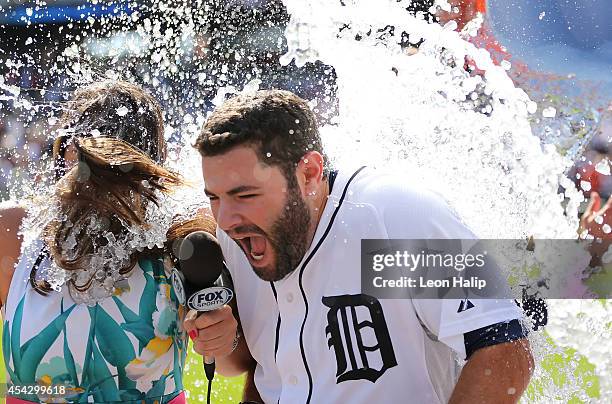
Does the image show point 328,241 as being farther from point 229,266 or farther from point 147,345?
point 147,345

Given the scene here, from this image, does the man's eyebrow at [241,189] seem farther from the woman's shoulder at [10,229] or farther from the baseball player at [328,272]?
the woman's shoulder at [10,229]

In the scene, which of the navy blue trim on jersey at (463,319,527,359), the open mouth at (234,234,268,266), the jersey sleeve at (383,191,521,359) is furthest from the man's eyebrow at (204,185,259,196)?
the navy blue trim on jersey at (463,319,527,359)

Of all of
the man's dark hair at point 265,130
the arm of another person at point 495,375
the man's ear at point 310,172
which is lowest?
the arm of another person at point 495,375

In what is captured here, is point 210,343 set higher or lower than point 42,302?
lower

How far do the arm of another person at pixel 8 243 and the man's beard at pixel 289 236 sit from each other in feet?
2.36

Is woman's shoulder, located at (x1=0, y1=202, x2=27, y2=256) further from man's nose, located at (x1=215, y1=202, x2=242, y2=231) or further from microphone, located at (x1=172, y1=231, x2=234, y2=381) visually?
man's nose, located at (x1=215, y1=202, x2=242, y2=231)

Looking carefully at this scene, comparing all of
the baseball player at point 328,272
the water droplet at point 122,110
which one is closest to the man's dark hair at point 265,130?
the baseball player at point 328,272

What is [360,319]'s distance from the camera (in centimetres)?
205

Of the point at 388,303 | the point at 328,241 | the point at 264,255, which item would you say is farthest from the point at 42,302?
the point at 388,303

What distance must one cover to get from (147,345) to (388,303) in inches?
26.3

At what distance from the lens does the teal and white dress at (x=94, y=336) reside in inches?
83.8

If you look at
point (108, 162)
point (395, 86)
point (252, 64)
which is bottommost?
point (108, 162)

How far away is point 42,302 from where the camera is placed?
2.16 meters

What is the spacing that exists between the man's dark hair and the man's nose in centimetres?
14
